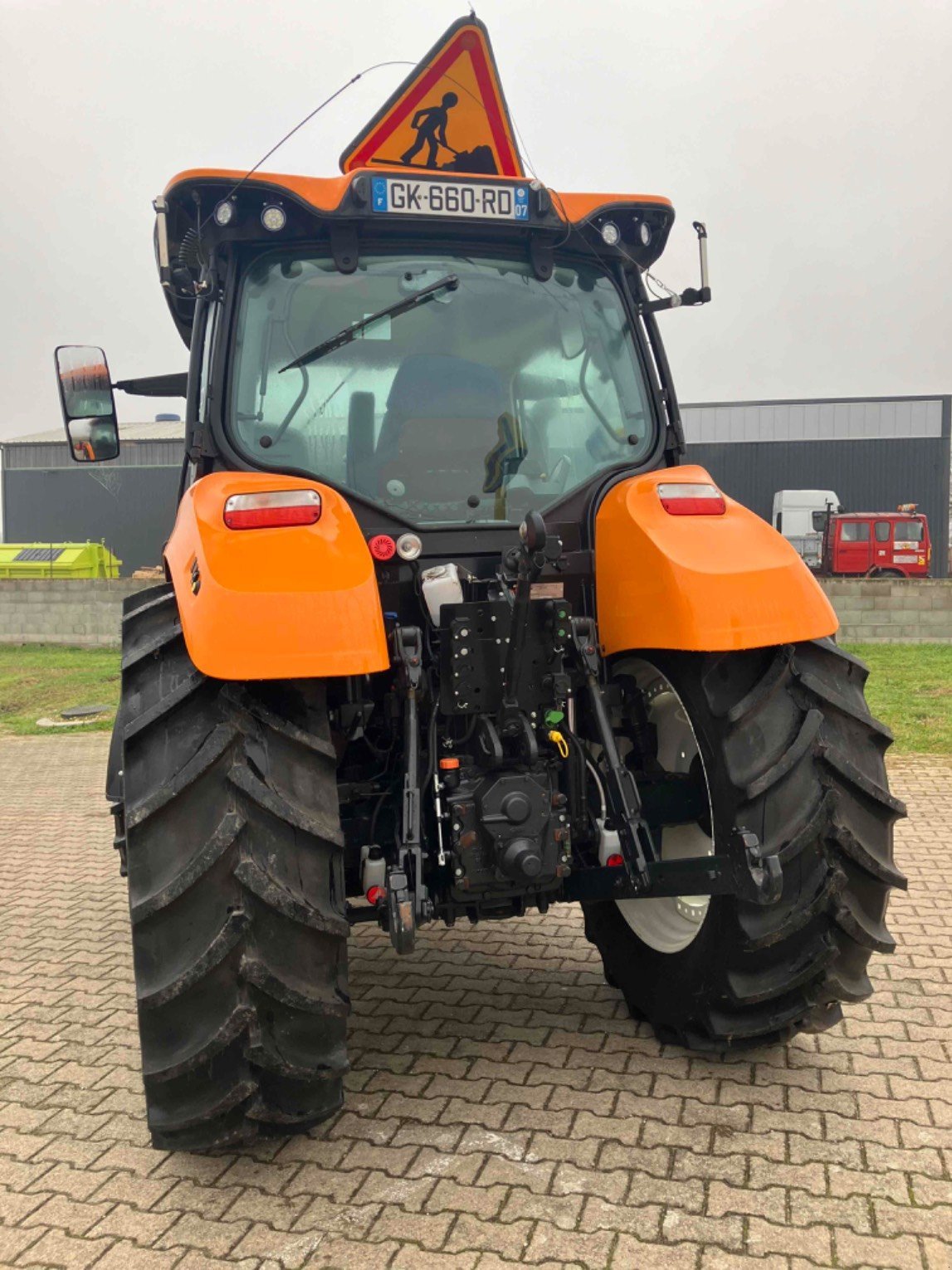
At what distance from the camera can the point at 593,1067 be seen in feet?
11.3


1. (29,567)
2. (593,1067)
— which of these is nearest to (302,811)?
(593,1067)

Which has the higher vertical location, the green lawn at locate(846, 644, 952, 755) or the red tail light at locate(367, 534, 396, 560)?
the red tail light at locate(367, 534, 396, 560)

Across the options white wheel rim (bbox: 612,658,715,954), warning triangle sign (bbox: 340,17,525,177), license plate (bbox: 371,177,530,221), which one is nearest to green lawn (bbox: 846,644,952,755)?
white wheel rim (bbox: 612,658,715,954)

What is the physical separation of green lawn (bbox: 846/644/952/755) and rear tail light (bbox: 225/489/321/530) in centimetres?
723

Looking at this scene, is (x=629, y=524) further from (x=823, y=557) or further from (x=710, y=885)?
(x=823, y=557)

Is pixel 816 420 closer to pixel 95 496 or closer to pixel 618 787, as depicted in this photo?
pixel 95 496

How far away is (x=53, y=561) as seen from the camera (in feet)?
79.3

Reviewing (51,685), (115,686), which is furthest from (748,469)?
(51,685)

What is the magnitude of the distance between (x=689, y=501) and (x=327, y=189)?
4.86 feet

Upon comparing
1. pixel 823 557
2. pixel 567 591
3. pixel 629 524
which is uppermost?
pixel 629 524

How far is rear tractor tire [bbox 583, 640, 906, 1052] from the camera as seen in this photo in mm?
3033

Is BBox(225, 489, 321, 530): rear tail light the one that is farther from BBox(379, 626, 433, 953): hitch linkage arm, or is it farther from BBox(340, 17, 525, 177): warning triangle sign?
BBox(340, 17, 525, 177): warning triangle sign

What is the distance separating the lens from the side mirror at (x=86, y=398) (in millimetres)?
4125

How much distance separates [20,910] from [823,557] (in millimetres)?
23944
